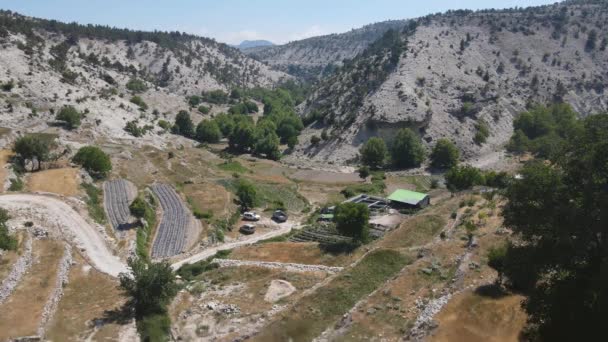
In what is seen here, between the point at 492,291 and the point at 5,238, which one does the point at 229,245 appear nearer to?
the point at 5,238

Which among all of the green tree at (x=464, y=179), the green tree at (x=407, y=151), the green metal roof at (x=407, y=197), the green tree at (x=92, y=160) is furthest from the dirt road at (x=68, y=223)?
the green tree at (x=407, y=151)

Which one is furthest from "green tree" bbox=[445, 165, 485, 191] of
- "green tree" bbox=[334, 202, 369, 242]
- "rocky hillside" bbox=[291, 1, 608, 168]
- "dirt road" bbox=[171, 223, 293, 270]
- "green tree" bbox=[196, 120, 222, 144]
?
"green tree" bbox=[196, 120, 222, 144]

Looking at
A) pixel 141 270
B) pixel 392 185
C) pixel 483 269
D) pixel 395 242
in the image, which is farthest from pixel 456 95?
pixel 141 270

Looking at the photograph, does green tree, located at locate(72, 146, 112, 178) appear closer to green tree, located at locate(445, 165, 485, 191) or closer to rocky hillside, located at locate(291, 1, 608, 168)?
green tree, located at locate(445, 165, 485, 191)

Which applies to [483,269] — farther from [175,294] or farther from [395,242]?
[175,294]

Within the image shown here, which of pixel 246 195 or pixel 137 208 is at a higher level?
pixel 137 208

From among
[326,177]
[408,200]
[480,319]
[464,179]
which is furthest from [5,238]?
[326,177]
